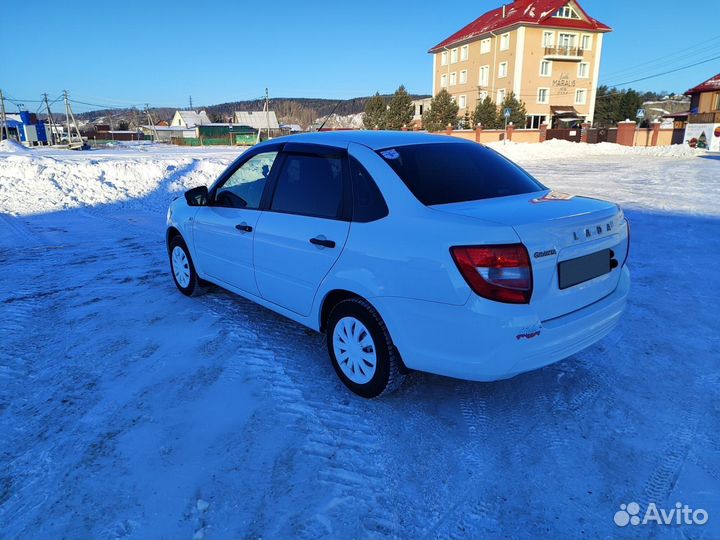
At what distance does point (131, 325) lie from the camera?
4.51 m

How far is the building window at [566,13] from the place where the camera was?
49878 millimetres

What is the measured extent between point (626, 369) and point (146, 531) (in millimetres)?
3371

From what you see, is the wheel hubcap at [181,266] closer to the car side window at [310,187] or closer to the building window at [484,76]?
the car side window at [310,187]

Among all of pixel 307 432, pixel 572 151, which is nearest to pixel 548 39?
pixel 572 151

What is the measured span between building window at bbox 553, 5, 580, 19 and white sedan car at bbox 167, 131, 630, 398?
2210 inches

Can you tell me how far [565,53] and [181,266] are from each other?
55.9 m

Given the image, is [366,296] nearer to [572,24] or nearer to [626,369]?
[626,369]

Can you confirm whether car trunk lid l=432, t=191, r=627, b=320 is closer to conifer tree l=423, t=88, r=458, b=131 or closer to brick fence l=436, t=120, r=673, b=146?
brick fence l=436, t=120, r=673, b=146

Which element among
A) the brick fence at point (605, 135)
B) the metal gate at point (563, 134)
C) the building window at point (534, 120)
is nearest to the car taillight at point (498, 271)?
the brick fence at point (605, 135)

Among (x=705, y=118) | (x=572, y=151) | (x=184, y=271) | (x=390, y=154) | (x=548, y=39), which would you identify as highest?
(x=548, y=39)

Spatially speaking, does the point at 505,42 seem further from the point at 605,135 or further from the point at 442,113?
the point at 605,135

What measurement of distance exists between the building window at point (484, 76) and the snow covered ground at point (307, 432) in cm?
5343

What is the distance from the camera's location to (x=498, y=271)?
249 centimetres

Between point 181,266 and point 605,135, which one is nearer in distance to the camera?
point 181,266
